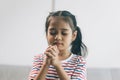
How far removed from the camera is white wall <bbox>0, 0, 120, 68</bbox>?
1.53 metres

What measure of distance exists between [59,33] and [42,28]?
635 mm

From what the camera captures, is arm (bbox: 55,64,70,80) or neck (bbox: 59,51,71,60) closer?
arm (bbox: 55,64,70,80)

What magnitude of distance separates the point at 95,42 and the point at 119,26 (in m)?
0.17

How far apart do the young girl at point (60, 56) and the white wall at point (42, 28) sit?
1.50ft

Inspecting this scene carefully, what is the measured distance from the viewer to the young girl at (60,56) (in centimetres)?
91

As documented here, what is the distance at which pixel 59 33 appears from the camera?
96 centimetres

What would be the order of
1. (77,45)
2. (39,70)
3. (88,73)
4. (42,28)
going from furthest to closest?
(42,28) → (88,73) → (77,45) → (39,70)

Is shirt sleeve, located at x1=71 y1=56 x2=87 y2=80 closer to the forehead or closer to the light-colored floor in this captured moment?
the forehead

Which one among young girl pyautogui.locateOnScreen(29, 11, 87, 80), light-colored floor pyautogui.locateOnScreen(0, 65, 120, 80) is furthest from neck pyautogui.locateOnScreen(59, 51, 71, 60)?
light-colored floor pyautogui.locateOnScreen(0, 65, 120, 80)

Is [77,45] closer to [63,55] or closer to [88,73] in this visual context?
[63,55]

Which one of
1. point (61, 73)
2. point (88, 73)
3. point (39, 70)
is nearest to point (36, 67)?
point (39, 70)

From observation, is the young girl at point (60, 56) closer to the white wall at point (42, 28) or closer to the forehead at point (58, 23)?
the forehead at point (58, 23)

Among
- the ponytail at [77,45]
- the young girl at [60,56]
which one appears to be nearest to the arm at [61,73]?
the young girl at [60,56]

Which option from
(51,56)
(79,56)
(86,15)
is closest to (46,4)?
(86,15)
